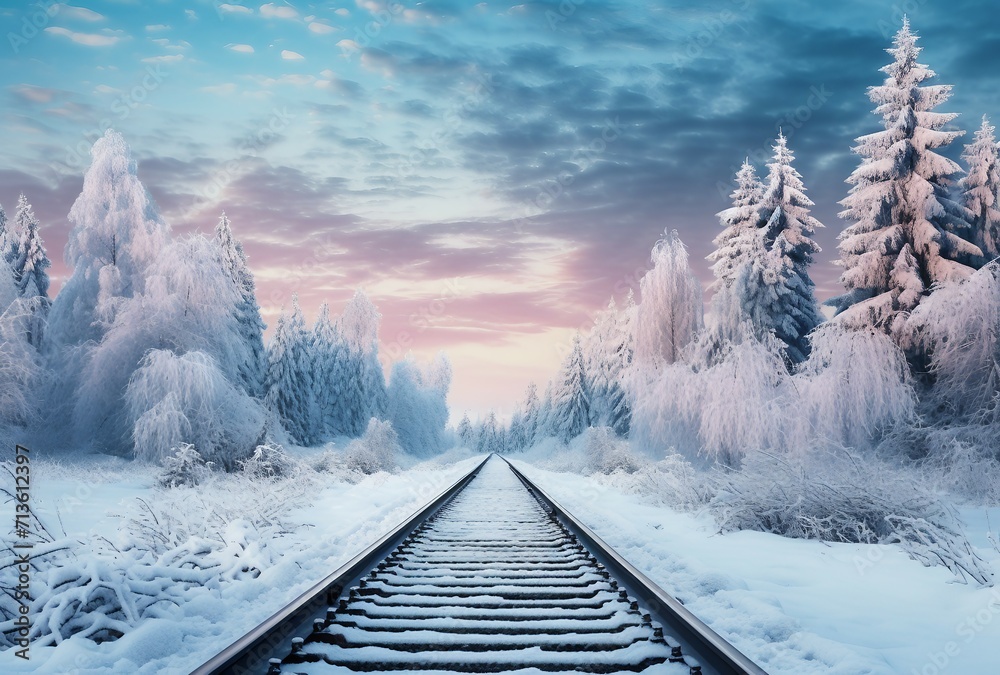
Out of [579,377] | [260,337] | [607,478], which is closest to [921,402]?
[607,478]

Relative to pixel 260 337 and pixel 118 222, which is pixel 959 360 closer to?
pixel 118 222

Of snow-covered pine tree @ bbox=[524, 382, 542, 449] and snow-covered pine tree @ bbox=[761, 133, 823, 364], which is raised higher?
snow-covered pine tree @ bbox=[761, 133, 823, 364]

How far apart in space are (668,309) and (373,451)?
39.6 feet

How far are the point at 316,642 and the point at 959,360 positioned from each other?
14637 millimetres

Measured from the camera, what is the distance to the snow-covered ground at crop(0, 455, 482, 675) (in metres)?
3.42

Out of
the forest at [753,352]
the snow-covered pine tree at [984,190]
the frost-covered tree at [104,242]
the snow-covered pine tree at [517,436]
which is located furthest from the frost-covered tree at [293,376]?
the snow-covered pine tree at [517,436]

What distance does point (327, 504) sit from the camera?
11.8m

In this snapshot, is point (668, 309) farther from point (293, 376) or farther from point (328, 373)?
point (328, 373)

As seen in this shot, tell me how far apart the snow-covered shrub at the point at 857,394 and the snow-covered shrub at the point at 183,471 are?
13096 mm

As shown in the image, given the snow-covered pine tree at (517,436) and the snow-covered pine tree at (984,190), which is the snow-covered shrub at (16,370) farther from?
the snow-covered pine tree at (517,436)

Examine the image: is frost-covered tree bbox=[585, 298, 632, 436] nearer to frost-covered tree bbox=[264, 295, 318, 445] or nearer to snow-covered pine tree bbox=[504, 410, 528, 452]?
frost-covered tree bbox=[264, 295, 318, 445]

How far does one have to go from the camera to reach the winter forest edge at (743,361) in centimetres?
1034

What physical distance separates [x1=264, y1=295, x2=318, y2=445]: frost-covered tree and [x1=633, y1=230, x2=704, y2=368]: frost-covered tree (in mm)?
28073

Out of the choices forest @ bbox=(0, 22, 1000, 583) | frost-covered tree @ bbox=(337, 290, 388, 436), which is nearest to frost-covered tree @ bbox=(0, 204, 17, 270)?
forest @ bbox=(0, 22, 1000, 583)
